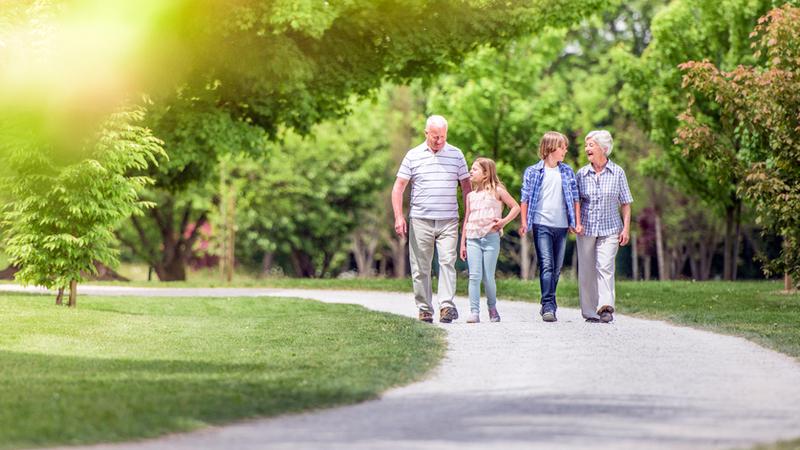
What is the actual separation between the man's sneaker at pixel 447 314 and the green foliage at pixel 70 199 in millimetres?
5450

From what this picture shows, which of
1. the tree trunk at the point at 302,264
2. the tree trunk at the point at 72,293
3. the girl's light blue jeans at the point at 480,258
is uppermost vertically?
the tree trunk at the point at 302,264

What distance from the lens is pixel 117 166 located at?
64.7 feet

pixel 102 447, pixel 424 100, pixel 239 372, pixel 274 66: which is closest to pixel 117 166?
pixel 274 66

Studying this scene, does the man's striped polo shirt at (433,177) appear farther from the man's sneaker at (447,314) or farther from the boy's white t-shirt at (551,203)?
the man's sneaker at (447,314)

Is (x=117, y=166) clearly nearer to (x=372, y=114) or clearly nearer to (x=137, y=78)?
(x=137, y=78)

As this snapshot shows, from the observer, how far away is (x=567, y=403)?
975 centimetres

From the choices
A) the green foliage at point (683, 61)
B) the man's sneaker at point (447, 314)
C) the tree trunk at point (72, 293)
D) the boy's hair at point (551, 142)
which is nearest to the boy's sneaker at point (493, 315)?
the man's sneaker at point (447, 314)

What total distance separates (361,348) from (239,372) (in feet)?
7.04

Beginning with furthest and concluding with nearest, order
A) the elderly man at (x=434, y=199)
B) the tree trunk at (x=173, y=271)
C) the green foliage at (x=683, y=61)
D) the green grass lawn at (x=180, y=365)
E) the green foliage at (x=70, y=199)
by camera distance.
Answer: the tree trunk at (x=173, y=271)
the green foliage at (x=683, y=61)
the green foliage at (x=70, y=199)
the elderly man at (x=434, y=199)
the green grass lawn at (x=180, y=365)

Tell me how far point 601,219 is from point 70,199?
7.74m

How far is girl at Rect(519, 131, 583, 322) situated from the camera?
16.2 metres

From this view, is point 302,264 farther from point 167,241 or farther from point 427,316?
point 427,316

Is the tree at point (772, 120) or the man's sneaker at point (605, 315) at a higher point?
the tree at point (772, 120)

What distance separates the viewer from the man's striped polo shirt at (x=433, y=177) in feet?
52.5
